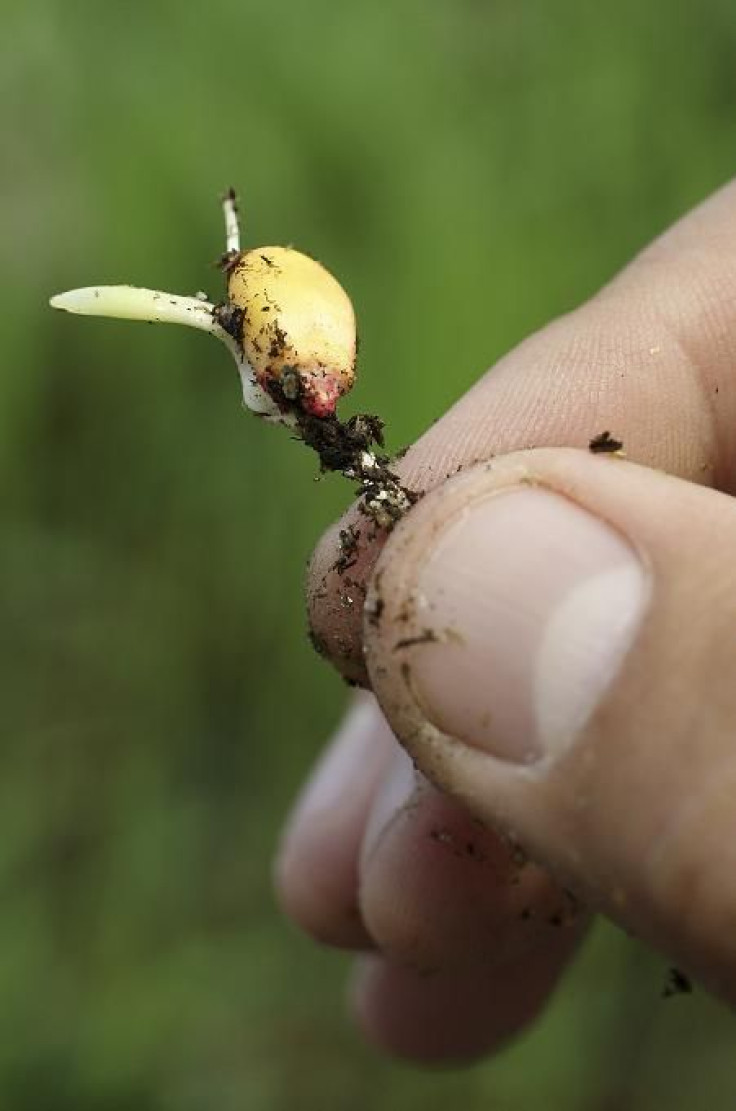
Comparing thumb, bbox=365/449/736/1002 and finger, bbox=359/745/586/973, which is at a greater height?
thumb, bbox=365/449/736/1002

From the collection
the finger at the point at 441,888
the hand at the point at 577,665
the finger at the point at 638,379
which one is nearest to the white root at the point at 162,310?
the hand at the point at 577,665

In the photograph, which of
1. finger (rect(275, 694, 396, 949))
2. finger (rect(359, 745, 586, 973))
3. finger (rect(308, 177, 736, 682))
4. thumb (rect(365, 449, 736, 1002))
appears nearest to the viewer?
thumb (rect(365, 449, 736, 1002))

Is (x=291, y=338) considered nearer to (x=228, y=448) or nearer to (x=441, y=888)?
(x=441, y=888)

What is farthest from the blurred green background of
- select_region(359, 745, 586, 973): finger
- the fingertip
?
select_region(359, 745, 586, 973): finger

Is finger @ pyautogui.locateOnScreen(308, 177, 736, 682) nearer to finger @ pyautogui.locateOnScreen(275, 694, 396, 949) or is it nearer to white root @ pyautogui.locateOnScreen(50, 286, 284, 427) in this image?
white root @ pyautogui.locateOnScreen(50, 286, 284, 427)

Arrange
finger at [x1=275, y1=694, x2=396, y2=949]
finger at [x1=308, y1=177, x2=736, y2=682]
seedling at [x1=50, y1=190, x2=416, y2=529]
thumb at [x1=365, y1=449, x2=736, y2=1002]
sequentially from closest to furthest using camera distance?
thumb at [x1=365, y1=449, x2=736, y2=1002] < seedling at [x1=50, y1=190, x2=416, y2=529] < finger at [x1=308, y1=177, x2=736, y2=682] < finger at [x1=275, y1=694, x2=396, y2=949]

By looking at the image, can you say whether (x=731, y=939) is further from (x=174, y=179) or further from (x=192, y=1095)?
(x=174, y=179)

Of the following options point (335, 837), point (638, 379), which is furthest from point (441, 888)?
point (638, 379)

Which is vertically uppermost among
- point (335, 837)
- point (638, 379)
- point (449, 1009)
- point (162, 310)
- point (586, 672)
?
point (638, 379)
